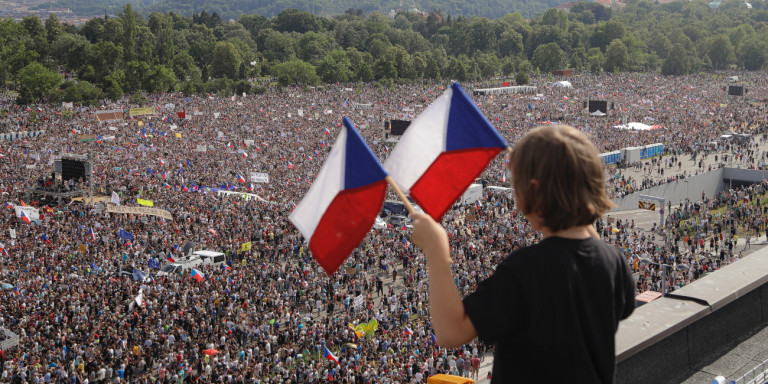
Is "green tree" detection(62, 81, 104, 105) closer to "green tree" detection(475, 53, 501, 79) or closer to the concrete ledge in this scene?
"green tree" detection(475, 53, 501, 79)

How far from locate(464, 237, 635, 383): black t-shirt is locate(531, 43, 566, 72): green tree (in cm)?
11023

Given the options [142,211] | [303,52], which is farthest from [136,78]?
[142,211]

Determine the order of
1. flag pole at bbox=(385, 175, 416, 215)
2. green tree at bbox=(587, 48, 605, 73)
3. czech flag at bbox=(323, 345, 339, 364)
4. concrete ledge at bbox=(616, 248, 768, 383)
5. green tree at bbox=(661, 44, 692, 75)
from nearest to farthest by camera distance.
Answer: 1. flag pole at bbox=(385, 175, 416, 215)
2. concrete ledge at bbox=(616, 248, 768, 383)
3. czech flag at bbox=(323, 345, 339, 364)
4. green tree at bbox=(661, 44, 692, 75)
5. green tree at bbox=(587, 48, 605, 73)

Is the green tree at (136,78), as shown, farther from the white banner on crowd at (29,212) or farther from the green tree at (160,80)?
the white banner on crowd at (29,212)

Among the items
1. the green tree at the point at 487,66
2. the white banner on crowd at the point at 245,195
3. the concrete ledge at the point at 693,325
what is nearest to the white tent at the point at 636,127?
the white banner on crowd at the point at 245,195

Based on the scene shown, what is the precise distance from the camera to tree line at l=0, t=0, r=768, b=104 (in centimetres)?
6969

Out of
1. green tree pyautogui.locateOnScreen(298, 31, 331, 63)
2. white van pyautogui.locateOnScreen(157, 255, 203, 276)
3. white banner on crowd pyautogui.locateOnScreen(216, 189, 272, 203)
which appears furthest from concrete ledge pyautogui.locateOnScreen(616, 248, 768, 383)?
green tree pyautogui.locateOnScreen(298, 31, 331, 63)

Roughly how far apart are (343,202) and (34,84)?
62.3m

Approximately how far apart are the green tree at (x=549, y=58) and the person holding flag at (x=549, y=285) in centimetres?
11021

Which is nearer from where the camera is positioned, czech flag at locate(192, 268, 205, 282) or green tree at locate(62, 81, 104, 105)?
czech flag at locate(192, 268, 205, 282)

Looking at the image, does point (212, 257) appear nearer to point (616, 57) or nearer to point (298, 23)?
point (616, 57)

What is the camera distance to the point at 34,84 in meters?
59.3

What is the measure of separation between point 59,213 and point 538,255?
2815cm

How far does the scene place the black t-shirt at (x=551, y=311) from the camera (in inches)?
84.9
